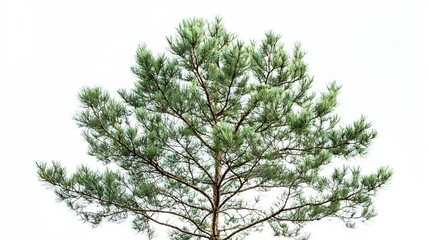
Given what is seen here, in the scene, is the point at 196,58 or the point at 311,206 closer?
the point at 196,58

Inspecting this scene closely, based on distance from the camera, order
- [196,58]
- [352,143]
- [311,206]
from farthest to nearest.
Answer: [311,206]
[352,143]
[196,58]

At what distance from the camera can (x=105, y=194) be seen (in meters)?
4.75

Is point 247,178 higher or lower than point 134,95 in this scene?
lower

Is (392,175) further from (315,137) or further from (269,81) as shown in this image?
(269,81)

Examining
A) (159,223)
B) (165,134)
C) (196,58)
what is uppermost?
(196,58)

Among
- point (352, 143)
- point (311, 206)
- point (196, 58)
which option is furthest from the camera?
point (311, 206)

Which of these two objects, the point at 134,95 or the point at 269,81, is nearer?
the point at 269,81

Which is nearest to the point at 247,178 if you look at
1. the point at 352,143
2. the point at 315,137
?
the point at 315,137

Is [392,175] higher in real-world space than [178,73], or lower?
lower

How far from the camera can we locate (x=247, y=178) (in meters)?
4.52

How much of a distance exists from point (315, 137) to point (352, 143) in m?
0.35

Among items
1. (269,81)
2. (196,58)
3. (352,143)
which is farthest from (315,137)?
(196,58)

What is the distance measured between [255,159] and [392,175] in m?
1.34

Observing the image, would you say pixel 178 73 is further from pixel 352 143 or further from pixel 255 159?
pixel 352 143
